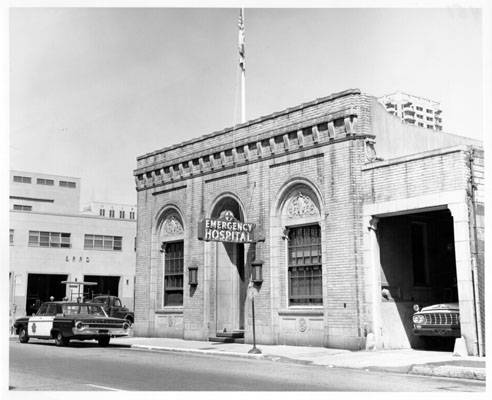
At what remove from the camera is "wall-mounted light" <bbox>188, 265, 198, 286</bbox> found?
2653 cm

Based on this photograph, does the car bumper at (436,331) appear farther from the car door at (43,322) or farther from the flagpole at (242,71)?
the car door at (43,322)

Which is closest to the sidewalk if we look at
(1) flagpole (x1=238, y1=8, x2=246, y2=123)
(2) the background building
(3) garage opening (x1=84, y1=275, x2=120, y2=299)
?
(1) flagpole (x1=238, y1=8, x2=246, y2=123)

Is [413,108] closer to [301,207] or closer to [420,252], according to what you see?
[420,252]

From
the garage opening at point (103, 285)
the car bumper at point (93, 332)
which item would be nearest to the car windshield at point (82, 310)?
the car bumper at point (93, 332)

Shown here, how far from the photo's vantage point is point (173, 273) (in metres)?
28.5

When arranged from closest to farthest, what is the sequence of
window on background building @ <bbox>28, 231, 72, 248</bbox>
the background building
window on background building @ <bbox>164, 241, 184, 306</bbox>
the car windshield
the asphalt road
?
the asphalt road
the car windshield
window on background building @ <bbox>164, 241, 184, 306</bbox>
the background building
window on background building @ <bbox>28, 231, 72, 248</bbox>

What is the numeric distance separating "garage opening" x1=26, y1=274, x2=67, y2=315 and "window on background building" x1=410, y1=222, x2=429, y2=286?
114 feet

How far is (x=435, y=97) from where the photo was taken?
64.4 ft

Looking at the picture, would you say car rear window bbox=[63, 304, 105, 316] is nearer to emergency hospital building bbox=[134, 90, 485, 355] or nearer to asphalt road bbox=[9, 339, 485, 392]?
emergency hospital building bbox=[134, 90, 485, 355]

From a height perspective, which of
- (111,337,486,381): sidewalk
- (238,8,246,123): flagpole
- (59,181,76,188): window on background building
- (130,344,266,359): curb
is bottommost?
(130,344,266,359): curb

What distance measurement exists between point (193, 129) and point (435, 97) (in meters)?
9.66

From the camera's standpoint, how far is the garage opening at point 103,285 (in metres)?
53.5

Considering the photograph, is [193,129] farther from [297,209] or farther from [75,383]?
[75,383]
